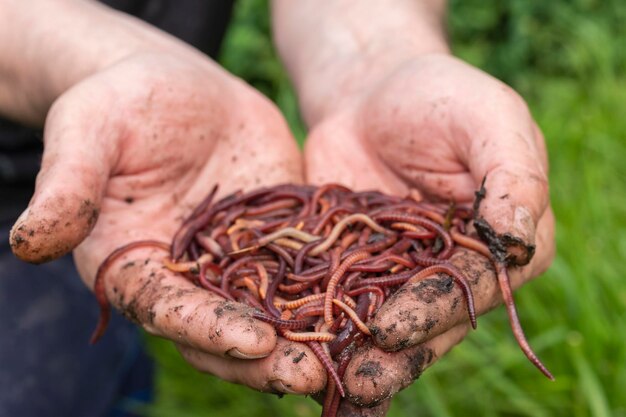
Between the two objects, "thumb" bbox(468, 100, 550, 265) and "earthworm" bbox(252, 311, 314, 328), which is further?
"thumb" bbox(468, 100, 550, 265)

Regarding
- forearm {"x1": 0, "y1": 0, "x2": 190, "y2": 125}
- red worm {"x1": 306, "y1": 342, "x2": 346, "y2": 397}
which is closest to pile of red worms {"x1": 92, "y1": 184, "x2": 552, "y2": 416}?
red worm {"x1": 306, "y1": 342, "x2": 346, "y2": 397}

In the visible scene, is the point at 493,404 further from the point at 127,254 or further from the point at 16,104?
the point at 16,104

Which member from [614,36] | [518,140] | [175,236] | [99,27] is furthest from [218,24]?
[614,36]

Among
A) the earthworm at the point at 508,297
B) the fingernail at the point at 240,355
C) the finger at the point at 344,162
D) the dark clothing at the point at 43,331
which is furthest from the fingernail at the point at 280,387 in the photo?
the dark clothing at the point at 43,331

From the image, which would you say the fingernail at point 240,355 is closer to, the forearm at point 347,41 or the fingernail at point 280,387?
the fingernail at point 280,387

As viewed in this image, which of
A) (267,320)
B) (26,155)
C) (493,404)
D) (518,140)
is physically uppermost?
(518,140)

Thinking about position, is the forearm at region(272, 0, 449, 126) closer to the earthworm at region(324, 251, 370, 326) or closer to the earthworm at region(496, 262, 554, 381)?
the earthworm at region(324, 251, 370, 326)
